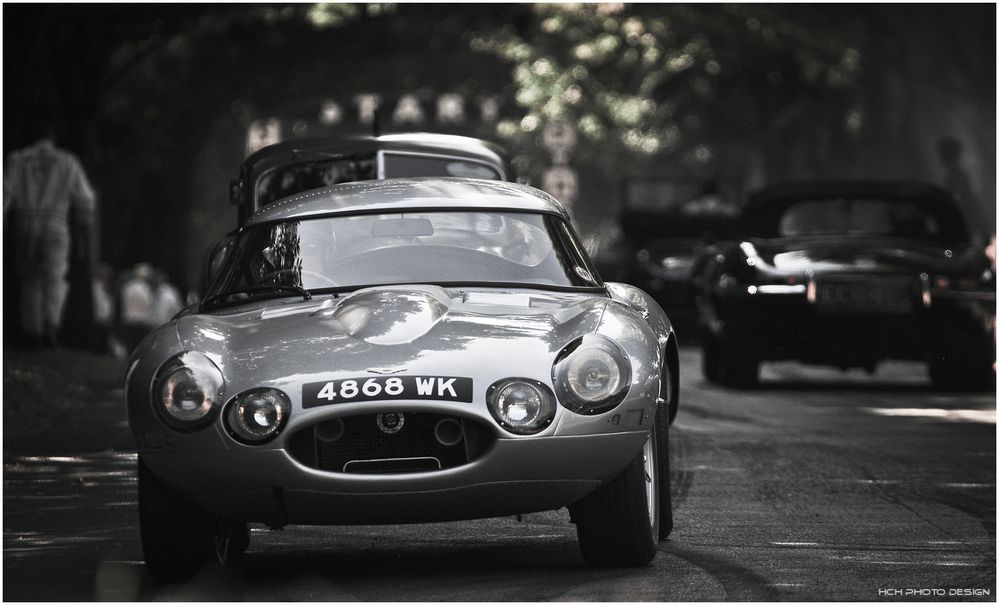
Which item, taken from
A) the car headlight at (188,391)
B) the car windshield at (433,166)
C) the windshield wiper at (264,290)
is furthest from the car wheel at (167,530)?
the car windshield at (433,166)

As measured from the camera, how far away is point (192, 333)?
6.67 meters

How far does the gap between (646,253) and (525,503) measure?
19.0m

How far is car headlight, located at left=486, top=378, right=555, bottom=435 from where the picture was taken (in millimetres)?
6305

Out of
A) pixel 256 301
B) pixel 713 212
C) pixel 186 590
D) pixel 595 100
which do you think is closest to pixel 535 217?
pixel 256 301

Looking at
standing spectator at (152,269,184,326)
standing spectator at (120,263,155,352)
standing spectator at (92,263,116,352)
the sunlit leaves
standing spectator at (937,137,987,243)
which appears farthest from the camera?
the sunlit leaves

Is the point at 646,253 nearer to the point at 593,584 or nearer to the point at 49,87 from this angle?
the point at 49,87

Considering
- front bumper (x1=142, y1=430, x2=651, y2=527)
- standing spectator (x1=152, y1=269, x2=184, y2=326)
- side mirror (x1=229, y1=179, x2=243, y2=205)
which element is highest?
side mirror (x1=229, y1=179, x2=243, y2=205)

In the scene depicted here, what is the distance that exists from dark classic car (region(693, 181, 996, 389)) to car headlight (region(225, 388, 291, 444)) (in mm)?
8413

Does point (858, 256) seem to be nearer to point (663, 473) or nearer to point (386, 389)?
point (663, 473)

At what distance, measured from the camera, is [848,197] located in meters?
15.0

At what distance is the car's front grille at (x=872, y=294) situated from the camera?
1417cm

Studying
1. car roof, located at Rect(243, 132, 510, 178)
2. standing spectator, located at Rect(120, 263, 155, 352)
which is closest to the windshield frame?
car roof, located at Rect(243, 132, 510, 178)

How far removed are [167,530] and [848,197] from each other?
9332 mm

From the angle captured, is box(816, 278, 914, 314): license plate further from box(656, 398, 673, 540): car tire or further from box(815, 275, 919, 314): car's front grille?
box(656, 398, 673, 540): car tire
